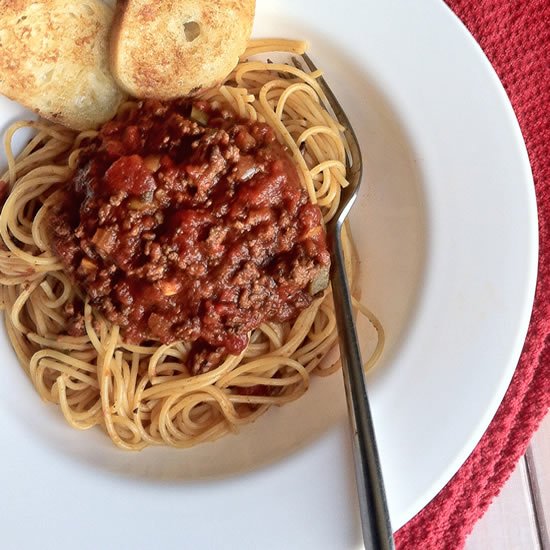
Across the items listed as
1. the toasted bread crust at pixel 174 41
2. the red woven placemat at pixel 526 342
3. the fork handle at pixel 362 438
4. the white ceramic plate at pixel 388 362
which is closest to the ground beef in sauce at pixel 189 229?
the toasted bread crust at pixel 174 41

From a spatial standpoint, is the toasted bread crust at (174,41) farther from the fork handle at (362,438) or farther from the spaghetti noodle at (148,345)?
the fork handle at (362,438)

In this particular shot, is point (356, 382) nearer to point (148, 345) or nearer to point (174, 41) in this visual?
point (148, 345)

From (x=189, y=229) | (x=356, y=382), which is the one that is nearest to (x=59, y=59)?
(x=189, y=229)

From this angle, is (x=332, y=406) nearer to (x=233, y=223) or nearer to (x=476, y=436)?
(x=476, y=436)

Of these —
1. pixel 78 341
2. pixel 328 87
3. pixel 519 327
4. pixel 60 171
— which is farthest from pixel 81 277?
pixel 519 327

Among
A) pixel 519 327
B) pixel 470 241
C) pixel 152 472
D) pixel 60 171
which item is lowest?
pixel 152 472
